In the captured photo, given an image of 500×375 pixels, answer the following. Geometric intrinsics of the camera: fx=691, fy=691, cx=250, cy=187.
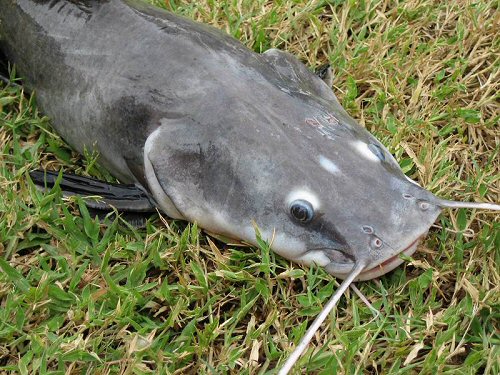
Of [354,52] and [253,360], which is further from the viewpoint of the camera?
[354,52]

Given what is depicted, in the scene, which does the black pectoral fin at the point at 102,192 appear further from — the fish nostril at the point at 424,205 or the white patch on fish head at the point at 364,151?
the fish nostril at the point at 424,205

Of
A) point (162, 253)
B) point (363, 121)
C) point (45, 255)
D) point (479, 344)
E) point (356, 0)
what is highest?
point (356, 0)

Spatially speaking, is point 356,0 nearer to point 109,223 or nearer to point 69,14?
point 69,14

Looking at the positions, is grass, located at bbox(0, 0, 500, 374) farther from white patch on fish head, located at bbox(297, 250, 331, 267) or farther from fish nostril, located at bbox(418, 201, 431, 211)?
fish nostril, located at bbox(418, 201, 431, 211)

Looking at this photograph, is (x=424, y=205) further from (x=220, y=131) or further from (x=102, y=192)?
(x=102, y=192)

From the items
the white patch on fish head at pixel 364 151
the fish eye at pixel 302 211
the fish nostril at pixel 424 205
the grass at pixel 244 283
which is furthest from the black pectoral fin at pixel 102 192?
the fish nostril at pixel 424 205

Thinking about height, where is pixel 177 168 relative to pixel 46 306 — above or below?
above

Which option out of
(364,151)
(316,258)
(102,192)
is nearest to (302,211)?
(316,258)

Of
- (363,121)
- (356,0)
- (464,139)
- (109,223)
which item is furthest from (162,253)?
(356,0)
